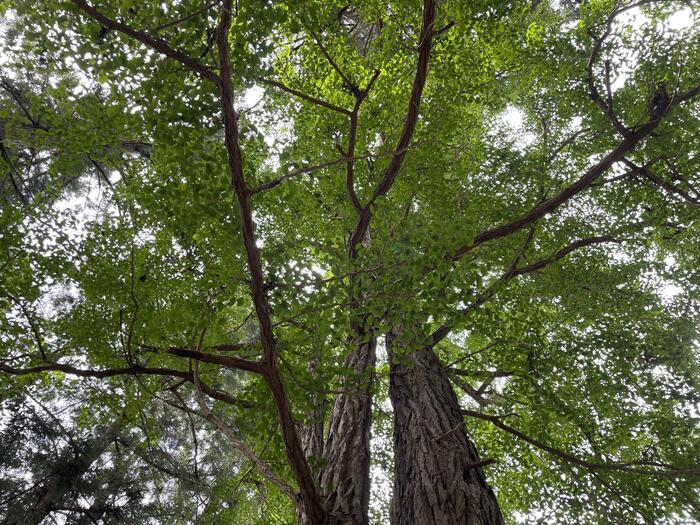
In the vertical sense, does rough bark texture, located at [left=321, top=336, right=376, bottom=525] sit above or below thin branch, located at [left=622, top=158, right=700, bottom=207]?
below

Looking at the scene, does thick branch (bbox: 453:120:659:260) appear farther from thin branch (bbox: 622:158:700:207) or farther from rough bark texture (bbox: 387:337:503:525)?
rough bark texture (bbox: 387:337:503:525)

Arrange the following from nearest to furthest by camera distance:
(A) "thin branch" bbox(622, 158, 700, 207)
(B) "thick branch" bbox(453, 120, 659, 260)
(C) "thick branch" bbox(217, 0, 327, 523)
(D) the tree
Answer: (C) "thick branch" bbox(217, 0, 327, 523) < (D) the tree < (B) "thick branch" bbox(453, 120, 659, 260) < (A) "thin branch" bbox(622, 158, 700, 207)

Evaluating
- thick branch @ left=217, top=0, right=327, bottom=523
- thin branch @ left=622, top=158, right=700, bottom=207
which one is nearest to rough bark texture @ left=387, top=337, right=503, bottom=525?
thick branch @ left=217, top=0, right=327, bottom=523

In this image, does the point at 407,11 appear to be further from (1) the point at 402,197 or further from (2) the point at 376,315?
A: (2) the point at 376,315

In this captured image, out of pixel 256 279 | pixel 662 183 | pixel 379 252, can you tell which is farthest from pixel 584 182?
pixel 256 279

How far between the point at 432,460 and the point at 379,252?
1.91 metres

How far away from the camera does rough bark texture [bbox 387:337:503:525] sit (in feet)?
10.4

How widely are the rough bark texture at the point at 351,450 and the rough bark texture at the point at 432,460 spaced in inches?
12.7

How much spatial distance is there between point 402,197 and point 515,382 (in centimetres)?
278

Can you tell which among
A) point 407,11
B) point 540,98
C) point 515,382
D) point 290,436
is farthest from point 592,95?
point 290,436

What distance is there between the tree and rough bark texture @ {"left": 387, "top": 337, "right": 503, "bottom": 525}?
0.02 m

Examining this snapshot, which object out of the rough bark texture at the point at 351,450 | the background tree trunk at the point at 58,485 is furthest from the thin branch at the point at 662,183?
the background tree trunk at the point at 58,485

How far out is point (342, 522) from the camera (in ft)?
10.3

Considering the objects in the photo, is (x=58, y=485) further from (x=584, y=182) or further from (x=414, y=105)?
(x=584, y=182)
